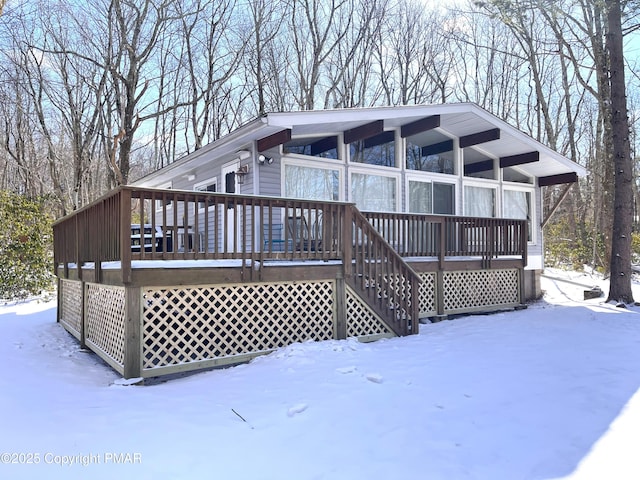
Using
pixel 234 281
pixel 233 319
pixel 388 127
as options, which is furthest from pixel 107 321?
pixel 388 127

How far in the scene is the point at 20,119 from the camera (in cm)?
2014

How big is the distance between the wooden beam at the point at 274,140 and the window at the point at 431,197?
3.73m

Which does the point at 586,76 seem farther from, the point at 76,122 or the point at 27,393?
the point at 27,393

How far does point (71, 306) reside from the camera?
742 centimetres

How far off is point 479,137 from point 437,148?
0.94 m

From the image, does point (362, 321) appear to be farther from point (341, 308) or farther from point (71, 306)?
point (71, 306)

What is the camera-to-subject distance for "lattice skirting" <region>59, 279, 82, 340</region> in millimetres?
6871

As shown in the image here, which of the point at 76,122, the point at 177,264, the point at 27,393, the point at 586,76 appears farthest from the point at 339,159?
the point at 586,76

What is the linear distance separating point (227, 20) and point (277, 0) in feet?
8.00

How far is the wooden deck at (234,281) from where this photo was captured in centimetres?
465

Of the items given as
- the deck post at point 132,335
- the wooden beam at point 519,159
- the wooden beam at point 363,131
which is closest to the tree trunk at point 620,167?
the wooden beam at point 519,159

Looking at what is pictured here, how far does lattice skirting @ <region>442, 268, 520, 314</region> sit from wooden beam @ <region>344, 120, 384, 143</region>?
9.57 feet

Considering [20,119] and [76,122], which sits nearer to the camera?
[76,122]

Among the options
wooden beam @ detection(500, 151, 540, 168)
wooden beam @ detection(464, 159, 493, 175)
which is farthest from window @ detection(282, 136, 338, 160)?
wooden beam @ detection(500, 151, 540, 168)
